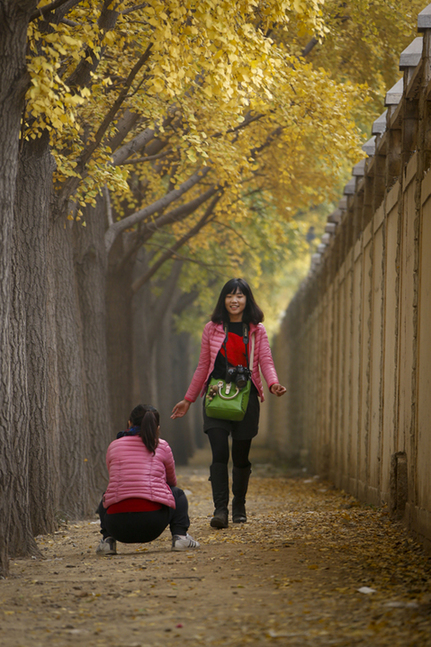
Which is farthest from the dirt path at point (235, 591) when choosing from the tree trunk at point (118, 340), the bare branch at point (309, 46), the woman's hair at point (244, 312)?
the bare branch at point (309, 46)

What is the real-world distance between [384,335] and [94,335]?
4.50 m

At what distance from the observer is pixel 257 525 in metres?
7.18

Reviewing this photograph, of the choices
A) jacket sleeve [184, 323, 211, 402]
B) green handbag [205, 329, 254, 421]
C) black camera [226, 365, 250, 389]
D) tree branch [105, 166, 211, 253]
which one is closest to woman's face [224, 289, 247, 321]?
jacket sleeve [184, 323, 211, 402]

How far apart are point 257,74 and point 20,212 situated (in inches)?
90.6

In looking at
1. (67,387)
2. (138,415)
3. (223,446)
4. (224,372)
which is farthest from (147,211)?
(138,415)

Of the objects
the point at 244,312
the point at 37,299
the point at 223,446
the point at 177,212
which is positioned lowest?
the point at 223,446

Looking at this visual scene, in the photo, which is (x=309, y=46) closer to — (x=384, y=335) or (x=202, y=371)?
(x=384, y=335)

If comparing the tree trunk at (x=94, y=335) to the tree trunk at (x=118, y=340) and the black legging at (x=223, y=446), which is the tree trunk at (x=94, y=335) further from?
the black legging at (x=223, y=446)

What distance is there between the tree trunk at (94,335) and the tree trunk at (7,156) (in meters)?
5.16

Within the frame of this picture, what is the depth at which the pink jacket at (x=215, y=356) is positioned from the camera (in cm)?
704

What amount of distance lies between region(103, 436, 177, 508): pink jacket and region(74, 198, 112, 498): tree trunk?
15.9 feet

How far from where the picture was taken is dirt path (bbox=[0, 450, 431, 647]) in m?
3.73

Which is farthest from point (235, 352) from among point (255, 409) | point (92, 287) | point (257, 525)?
point (92, 287)

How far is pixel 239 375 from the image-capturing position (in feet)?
22.5
